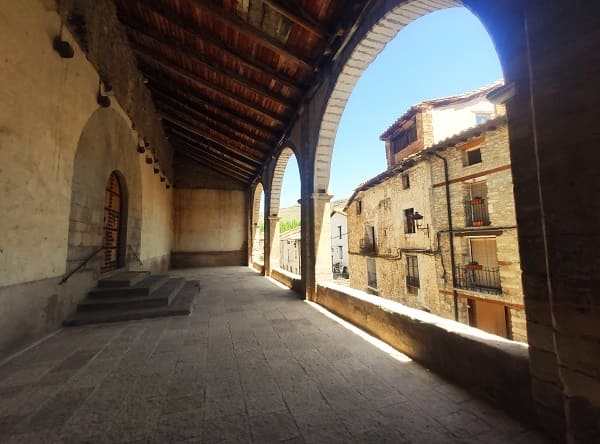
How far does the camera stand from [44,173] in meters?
3.01

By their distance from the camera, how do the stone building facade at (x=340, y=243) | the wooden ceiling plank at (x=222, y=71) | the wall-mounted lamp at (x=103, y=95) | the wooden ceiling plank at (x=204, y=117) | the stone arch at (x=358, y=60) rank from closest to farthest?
the stone arch at (x=358, y=60)
the wall-mounted lamp at (x=103, y=95)
the wooden ceiling plank at (x=222, y=71)
the wooden ceiling plank at (x=204, y=117)
the stone building facade at (x=340, y=243)

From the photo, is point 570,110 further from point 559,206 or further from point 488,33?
point 488,33

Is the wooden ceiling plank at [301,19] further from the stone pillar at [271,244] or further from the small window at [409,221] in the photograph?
the small window at [409,221]

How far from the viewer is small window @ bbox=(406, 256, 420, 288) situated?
10.8 metres

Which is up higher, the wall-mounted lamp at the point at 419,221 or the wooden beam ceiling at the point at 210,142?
the wooden beam ceiling at the point at 210,142

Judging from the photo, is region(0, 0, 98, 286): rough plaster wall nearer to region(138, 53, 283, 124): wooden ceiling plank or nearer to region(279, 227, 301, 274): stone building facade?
region(138, 53, 283, 124): wooden ceiling plank

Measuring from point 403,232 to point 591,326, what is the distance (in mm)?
10511

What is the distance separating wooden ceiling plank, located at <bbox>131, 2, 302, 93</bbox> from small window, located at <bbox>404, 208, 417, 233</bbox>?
26.2 feet

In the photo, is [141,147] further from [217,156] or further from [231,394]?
[231,394]

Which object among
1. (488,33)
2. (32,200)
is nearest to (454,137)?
(488,33)

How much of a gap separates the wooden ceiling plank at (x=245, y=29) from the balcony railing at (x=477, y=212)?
25.3 feet

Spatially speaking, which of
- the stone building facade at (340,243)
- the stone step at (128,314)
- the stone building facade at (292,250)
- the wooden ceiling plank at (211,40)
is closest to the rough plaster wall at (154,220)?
the stone step at (128,314)

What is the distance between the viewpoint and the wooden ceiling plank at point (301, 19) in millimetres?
3469

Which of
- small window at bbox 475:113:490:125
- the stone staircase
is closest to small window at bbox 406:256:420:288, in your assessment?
small window at bbox 475:113:490:125
